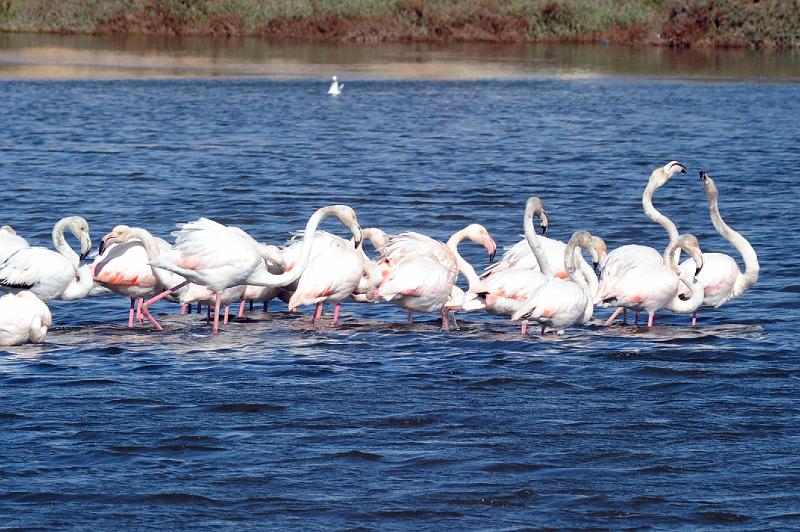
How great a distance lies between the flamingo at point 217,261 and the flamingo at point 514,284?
140cm

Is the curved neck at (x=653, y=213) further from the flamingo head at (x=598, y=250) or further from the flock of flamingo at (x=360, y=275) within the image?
the flamingo head at (x=598, y=250)

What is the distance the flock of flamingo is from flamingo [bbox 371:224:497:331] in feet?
0.03

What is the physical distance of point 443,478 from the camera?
6855 mm

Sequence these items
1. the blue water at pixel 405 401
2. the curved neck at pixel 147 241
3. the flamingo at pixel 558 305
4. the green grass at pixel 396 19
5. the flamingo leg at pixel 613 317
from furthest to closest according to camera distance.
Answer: the green grass at pixel 396 19 → the flamingo leg at pixel 613 317 → the curved neck at pixel 147 241 → the flamingo at pixel 558 305 → the blue water at pixel 405 401

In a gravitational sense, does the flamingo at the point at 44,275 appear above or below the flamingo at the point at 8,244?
below

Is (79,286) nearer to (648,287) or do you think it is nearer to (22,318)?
(22,318)

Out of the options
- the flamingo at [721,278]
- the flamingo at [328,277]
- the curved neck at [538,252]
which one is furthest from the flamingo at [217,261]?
the flamingo at [721,278]

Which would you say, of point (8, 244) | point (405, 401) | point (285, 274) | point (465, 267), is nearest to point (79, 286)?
point (8, 244)

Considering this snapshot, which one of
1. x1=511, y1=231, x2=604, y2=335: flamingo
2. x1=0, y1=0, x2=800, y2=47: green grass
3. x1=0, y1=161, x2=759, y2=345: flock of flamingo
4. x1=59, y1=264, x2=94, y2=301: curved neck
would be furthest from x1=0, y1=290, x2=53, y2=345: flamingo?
x1=0, y1=0, x2=800, y2=47: green grass

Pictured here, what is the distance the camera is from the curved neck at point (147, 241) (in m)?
10.4

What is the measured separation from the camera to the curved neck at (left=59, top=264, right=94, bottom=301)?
10227 millimetres

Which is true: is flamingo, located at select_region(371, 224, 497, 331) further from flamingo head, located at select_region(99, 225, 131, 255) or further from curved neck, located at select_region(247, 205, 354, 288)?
flamingo head, located at select_region(99, 225, 131, 255)

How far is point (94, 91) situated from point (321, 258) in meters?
23.1

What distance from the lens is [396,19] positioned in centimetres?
5362
